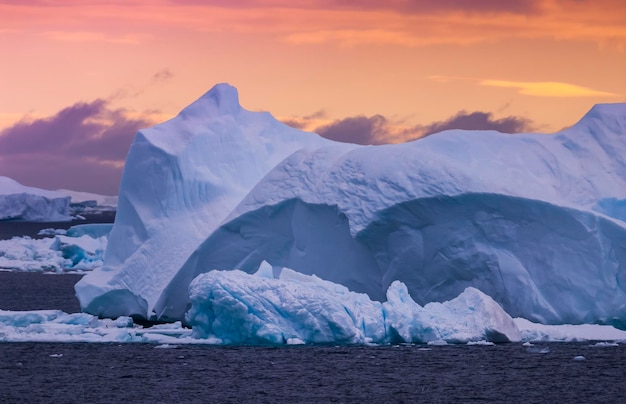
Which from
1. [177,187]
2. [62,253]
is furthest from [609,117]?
[62,253]

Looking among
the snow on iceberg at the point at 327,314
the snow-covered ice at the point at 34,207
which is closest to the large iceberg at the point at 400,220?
the snow on iceberg at the point at 327,314

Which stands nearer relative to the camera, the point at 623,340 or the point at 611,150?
the point at 623,340

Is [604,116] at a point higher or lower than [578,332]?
higher

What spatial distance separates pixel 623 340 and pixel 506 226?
2.26 m

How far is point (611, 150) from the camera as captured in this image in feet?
62.5

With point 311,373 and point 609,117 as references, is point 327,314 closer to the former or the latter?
point 311,373

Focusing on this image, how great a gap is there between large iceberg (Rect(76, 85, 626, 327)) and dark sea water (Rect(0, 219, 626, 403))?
147 centimetres

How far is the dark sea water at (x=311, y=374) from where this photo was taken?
1191 cm

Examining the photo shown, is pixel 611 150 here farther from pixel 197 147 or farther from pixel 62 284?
pixel 62 284

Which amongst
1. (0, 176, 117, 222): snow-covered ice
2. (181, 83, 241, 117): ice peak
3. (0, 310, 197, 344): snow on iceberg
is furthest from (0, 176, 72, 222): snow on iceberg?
(0, 310, 197, 344): snow on iceberg

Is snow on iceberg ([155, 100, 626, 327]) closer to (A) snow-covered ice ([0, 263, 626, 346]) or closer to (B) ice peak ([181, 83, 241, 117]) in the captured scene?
(A) snow-covered ice ([0, 263, 626, 346])

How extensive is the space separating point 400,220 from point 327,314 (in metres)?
2.32

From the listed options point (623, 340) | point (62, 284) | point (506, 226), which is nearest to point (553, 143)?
point (506, 226)

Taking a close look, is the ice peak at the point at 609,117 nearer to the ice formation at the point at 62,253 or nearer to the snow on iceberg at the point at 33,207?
the ice formation at the point at 62,253
